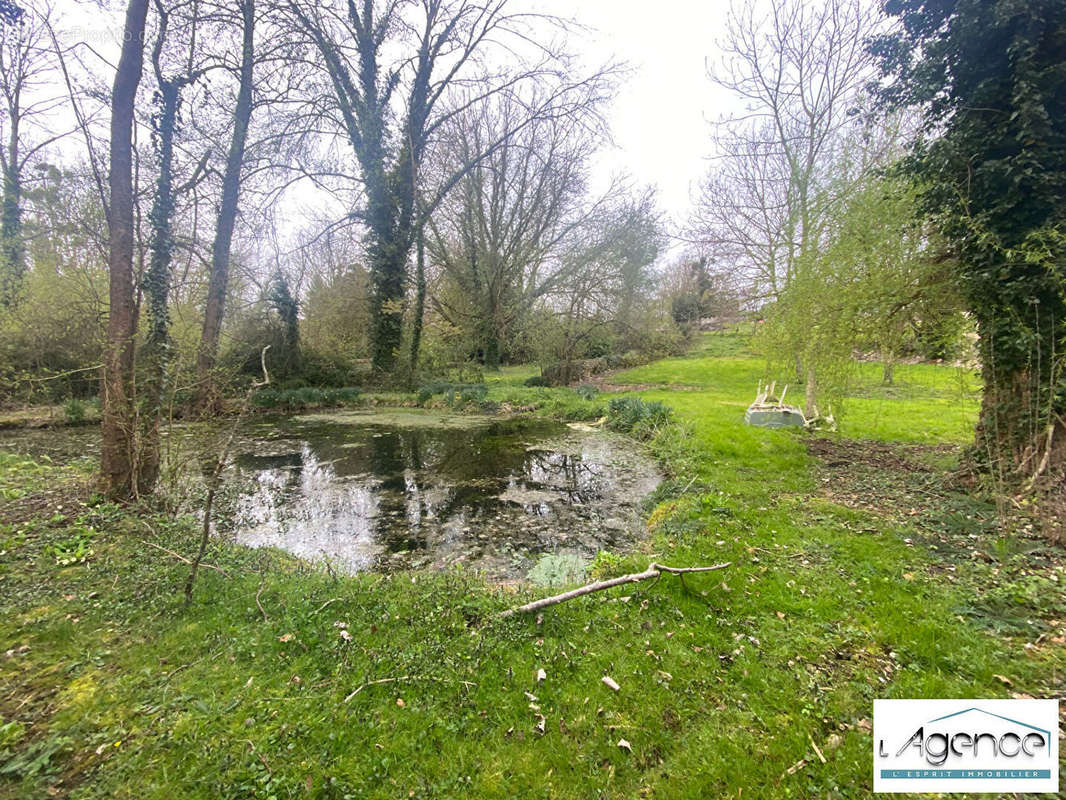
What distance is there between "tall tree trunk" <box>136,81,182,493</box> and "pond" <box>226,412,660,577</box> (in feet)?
4.10

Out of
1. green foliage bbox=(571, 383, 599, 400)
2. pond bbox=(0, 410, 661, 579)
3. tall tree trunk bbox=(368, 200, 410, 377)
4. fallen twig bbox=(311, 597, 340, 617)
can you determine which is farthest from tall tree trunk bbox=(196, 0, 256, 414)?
green foliage bbox=(571, 383, 599, 400)

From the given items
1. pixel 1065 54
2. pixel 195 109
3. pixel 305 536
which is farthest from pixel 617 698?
pixel 195 109

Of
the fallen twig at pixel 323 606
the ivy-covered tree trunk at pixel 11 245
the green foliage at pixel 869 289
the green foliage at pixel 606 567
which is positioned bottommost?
the green foliage at pixel 606 567

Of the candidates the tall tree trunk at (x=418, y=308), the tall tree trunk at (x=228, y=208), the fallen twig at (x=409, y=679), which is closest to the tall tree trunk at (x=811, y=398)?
the fallen twig at (x=409, y=679)

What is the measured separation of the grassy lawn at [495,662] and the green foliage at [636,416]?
19.3ft

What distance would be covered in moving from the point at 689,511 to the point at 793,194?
8.93 meters

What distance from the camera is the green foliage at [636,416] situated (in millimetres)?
10469

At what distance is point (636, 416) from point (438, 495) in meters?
6.12

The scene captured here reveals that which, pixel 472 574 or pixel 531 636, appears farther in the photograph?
pixel 472 574

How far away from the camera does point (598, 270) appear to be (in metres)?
18.4

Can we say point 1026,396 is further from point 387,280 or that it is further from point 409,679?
point 387,280

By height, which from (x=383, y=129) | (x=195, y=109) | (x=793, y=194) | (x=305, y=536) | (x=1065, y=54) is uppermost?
(x=383, y=129)

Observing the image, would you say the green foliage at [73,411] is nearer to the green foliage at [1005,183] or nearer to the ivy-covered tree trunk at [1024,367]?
the green foliage at [1005,183]

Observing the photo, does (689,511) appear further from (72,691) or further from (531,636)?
(72,691)
